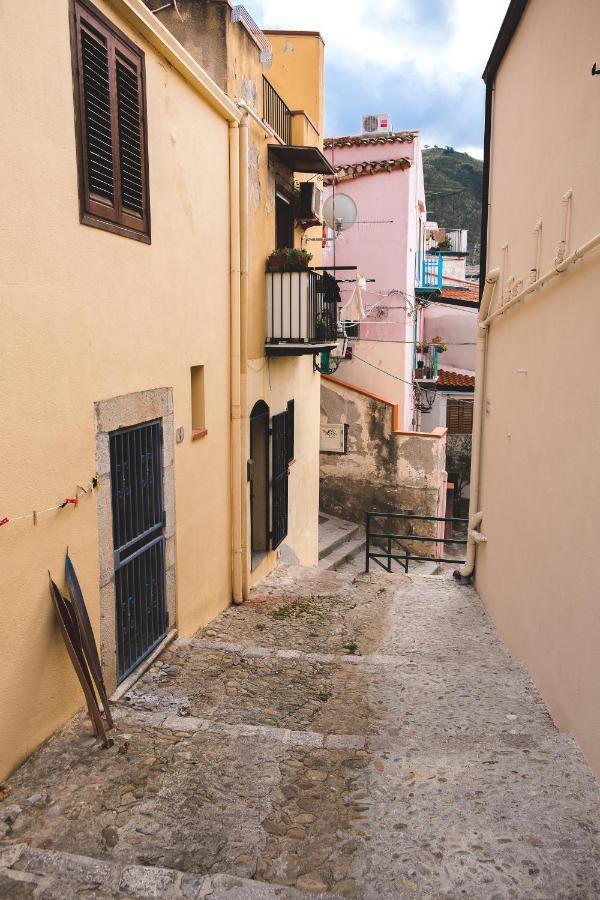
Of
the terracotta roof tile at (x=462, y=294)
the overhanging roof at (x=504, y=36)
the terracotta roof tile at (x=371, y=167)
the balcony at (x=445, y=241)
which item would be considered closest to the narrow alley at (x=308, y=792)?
the overhanging roof at (x=504, y=36)

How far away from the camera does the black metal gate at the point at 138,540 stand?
555 centimetres

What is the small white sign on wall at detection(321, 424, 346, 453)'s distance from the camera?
62.5 ft

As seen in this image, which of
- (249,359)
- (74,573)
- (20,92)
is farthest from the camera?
(249,359)

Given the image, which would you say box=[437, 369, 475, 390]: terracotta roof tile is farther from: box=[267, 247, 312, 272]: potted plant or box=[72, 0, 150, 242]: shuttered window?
box=[72, 0, 150, 242]: shuttered window

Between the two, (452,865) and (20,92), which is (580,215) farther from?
(452,865)

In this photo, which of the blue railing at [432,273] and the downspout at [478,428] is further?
the blue railing at [432,273]

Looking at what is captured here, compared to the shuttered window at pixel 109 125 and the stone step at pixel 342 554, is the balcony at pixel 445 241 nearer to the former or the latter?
the stone step at pixel 342 554

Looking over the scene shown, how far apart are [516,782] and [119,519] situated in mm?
3309

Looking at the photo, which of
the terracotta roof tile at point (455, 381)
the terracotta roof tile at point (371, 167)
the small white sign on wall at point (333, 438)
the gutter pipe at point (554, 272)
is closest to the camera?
the gutter pipe at point (554, 272)

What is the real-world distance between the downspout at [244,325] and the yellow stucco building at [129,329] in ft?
0.11

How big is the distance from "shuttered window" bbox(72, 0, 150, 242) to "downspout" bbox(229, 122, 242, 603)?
2.42 m

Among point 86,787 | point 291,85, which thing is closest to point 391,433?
point 291,85

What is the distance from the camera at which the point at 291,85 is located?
38.9ft

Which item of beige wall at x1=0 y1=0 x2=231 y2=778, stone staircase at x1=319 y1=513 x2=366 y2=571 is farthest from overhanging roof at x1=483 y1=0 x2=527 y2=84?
stone staircase at x1=319 y1=513 x2=366 y2=571
